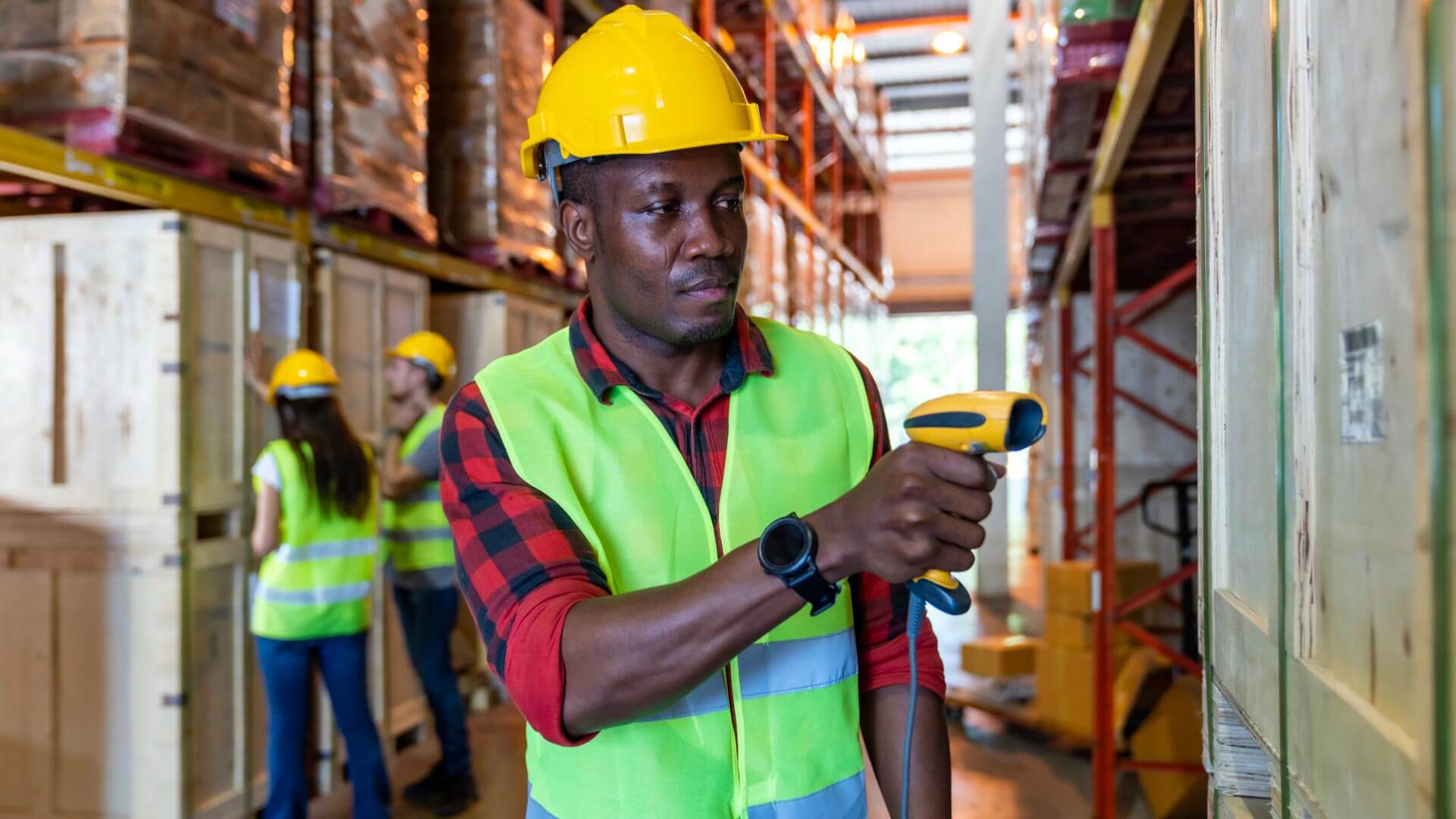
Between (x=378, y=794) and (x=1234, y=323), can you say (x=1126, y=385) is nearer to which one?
(x=378, y=794)

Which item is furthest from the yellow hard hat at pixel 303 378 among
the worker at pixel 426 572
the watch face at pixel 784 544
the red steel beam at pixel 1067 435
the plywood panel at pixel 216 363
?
the red steel beam at pixel 1067 435

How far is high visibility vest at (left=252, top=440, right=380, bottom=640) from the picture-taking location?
13.9 feet

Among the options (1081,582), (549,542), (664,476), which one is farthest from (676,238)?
(1081,582)

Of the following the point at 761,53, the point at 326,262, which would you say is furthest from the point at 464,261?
the point at 761,53

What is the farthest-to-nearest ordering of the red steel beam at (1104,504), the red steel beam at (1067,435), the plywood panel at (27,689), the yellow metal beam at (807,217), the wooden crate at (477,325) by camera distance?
1. the yellow metal beam at (807,217)
2. the red steel beam at (1067,435)
3. the wooden crate at (477,325)
4. the red steel beam at (1104,504)
5. the plywood panel at (27,689)

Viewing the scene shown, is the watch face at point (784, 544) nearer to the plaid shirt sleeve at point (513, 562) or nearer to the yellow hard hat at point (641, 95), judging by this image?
the plaid shirt sleeve at point (513, 562)

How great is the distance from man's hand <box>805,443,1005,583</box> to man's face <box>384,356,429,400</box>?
4.29 metres

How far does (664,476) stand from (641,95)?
55cm

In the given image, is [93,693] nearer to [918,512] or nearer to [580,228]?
[580,228]

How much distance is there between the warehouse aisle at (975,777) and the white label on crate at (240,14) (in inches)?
133

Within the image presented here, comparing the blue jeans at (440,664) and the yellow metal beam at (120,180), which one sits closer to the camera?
the yellow metal beam at (120,180)

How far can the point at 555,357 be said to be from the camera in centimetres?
172

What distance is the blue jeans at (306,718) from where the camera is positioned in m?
4.23

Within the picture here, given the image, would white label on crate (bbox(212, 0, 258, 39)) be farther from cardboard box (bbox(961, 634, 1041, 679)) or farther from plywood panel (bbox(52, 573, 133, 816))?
cardboard box (bbox(961, 634, 1041, 679))
